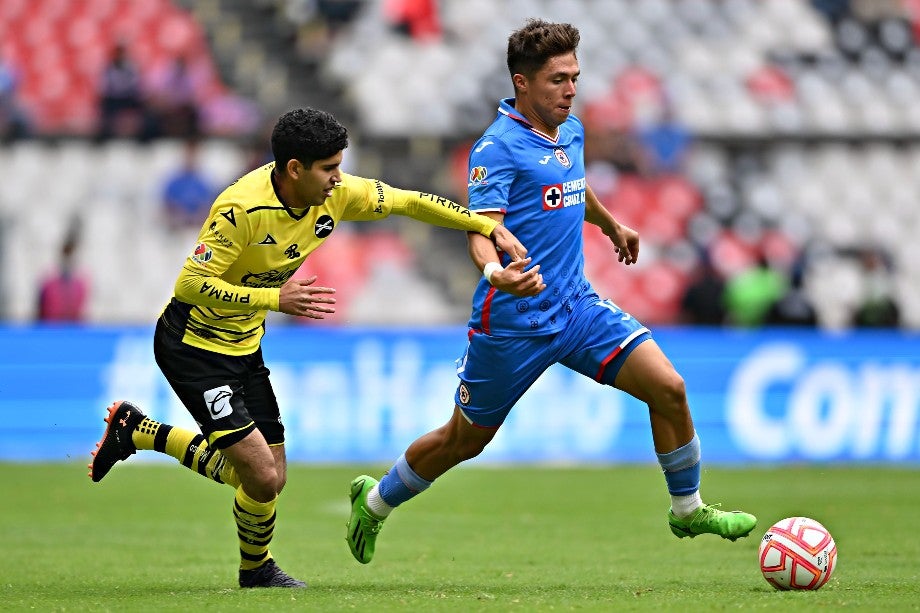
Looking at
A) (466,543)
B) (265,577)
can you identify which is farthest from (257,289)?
(466,543)

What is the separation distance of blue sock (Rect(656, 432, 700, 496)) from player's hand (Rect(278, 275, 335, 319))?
1908 mm

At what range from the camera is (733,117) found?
20.5m

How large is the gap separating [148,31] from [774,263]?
30.2ft

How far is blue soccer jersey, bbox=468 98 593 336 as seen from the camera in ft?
23.4

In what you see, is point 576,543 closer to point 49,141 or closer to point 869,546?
point 869,546

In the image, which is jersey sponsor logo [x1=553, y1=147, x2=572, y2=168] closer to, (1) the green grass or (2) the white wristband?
(2) the white wristband

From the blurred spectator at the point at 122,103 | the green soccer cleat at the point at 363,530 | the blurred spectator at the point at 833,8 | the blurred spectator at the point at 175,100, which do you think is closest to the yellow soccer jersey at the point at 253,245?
the green soccer cleat at the point at 363,530

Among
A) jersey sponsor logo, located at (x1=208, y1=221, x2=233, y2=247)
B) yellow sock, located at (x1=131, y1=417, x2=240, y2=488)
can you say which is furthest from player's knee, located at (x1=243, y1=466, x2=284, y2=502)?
jersey sponsor logo, located at (x1=208, y1=221, x2=233, y2=247)

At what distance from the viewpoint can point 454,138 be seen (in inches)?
760

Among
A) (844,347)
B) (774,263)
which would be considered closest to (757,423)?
(844,347)

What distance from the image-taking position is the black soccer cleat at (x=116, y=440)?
7.81m

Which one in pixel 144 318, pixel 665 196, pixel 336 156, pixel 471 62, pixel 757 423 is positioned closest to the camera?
pixel 336 156

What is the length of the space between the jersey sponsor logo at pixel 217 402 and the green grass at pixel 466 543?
865 mm

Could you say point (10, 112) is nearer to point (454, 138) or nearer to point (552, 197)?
point (454, 138)
